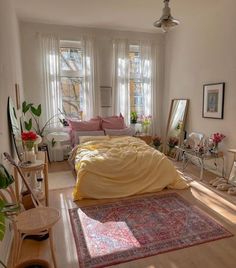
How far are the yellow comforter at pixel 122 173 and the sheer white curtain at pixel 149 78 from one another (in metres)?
2.17

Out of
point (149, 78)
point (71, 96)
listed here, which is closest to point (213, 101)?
point (149, 78)

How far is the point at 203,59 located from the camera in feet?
14.3

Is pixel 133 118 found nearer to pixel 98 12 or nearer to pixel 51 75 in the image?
pixel 51 75

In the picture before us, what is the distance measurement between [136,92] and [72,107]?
5.08 feet

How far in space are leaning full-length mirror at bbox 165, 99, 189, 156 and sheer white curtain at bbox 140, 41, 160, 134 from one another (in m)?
0.44

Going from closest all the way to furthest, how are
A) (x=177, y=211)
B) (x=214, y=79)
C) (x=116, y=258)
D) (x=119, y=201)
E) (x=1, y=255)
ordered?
1. (x=1, y=255)
2. (x=116, y=258)
3. (x=177, y=211)
4. (x=119, y=201)
5. (x=214, y=79)

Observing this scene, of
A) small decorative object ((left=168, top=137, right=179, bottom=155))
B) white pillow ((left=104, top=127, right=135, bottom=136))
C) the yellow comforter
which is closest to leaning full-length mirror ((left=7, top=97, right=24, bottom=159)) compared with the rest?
the yellow comforter

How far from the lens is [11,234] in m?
2.29

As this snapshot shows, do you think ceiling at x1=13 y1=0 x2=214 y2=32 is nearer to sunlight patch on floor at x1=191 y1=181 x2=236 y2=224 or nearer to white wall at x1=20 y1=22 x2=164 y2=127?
white wall at x1=20 y1=22 x2=164 y2=127

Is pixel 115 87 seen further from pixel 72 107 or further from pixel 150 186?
pixel 150 186

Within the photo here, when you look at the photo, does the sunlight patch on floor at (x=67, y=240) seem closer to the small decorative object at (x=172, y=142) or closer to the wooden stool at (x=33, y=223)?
the wooden stool at (x=33, y=223)

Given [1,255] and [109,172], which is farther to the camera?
[109,172]

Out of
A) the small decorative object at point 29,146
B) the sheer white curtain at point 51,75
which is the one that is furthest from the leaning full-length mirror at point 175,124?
the small decorative object at point 29,146

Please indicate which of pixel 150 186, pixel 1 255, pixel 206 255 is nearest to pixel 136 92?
pixel 150 186
